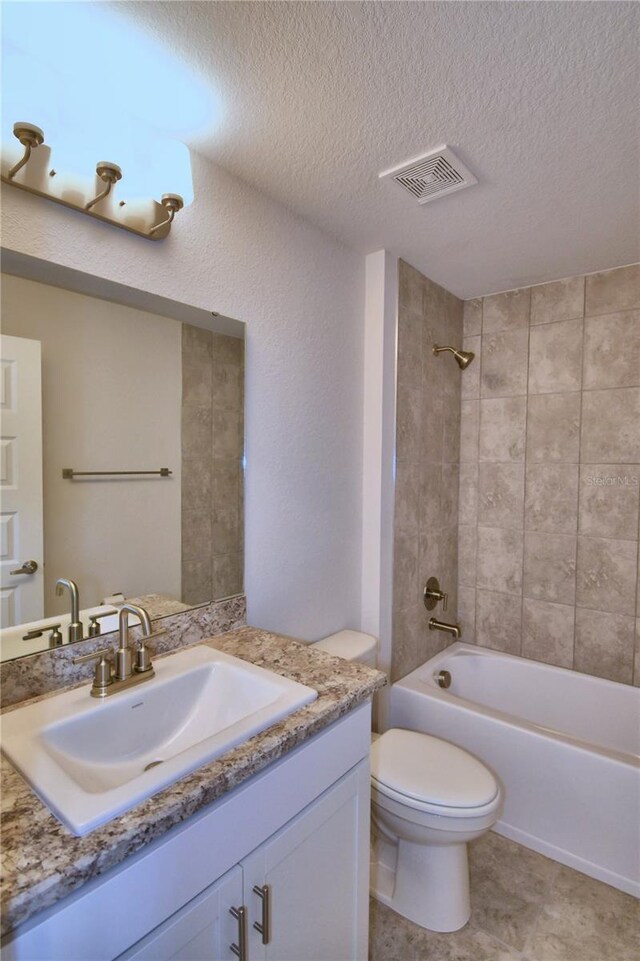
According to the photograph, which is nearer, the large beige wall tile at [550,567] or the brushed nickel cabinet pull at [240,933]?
the brushed nickel cabinet pull at [240,933]

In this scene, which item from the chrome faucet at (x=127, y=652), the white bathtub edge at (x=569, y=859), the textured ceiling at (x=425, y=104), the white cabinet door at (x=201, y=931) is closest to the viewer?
the white cabinet door at (x=201, y=931)

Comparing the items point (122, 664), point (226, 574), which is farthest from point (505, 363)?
point (122, 664)

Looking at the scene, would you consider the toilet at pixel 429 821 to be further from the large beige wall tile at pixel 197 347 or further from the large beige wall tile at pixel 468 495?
the large beige wall tile at pixel 197 347

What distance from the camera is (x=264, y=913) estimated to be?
2.90ft

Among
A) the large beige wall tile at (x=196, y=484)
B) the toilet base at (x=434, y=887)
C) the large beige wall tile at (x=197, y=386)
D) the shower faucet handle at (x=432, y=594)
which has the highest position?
the large beige wall tile at (x=197, y=386)

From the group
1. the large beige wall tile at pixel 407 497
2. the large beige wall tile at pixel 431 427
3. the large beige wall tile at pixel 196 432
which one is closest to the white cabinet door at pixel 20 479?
the large beige wall tile at pixel 196 432

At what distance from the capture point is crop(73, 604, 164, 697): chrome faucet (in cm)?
104

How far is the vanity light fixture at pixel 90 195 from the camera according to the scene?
99 cm

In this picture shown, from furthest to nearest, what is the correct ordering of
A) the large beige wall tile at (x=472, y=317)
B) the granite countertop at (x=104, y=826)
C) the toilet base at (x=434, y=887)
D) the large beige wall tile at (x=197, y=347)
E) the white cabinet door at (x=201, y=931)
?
the large beige wall tile at (x=472, y=317), the toilet base at (x=434, y=887), the large beige wall tile at (x=197, y=347), the white cabinet door at (x=201, y=931), the granite countertop at (x=104, y=826)

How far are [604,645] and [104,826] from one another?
230cm

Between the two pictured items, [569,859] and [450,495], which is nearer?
[569,859]

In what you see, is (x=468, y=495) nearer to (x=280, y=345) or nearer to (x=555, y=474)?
(x=555, y=474)

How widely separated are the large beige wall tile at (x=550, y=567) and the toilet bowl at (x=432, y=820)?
Result: 3.47 feet

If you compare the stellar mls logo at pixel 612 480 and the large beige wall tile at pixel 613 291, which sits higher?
the large beige wall tile at pixel 613 291
